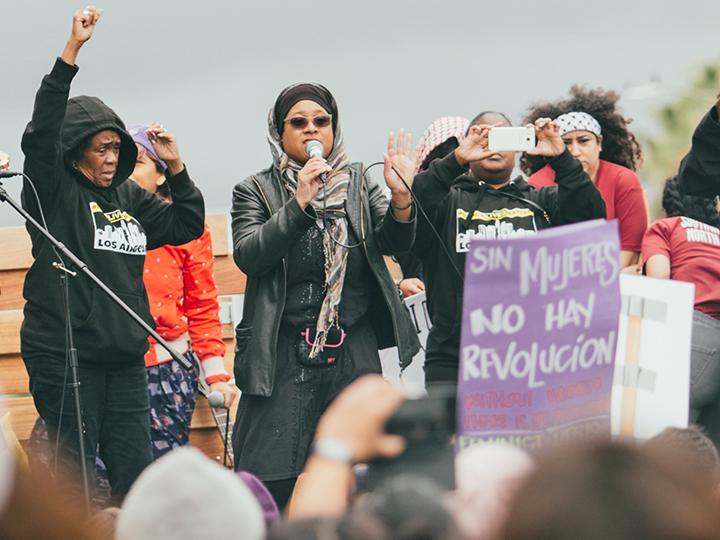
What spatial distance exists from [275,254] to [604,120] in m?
2.51

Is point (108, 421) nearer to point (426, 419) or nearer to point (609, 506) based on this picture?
point (426, 419)

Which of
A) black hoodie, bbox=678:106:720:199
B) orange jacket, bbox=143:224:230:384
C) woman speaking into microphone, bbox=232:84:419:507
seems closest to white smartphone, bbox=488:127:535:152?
woman speaking into microphone, bbox=232:84:419:507

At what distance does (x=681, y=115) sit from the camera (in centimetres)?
4516

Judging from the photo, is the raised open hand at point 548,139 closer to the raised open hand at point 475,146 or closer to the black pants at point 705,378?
the raised open hand at point 475,146

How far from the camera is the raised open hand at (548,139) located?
5.14 m

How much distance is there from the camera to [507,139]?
5137mm

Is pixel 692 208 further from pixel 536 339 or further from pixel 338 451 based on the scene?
pixel 338 451

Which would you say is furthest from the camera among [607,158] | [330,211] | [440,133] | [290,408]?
[607,158]

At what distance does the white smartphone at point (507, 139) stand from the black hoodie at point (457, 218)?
15cm

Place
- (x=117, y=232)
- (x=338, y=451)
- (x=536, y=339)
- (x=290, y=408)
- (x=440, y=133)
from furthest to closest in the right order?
(x=440, y=133) → (x=117, y=232) → (x=290, y=408) → (x=536, y=339) → (x=338, y=451)

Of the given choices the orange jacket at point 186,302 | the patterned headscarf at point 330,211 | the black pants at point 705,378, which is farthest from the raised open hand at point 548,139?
the orange jacket at point 186,302

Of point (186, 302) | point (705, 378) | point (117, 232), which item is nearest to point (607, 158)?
point (705, 378)

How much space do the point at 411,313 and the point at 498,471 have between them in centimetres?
350

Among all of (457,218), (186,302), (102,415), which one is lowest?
(102,415)
